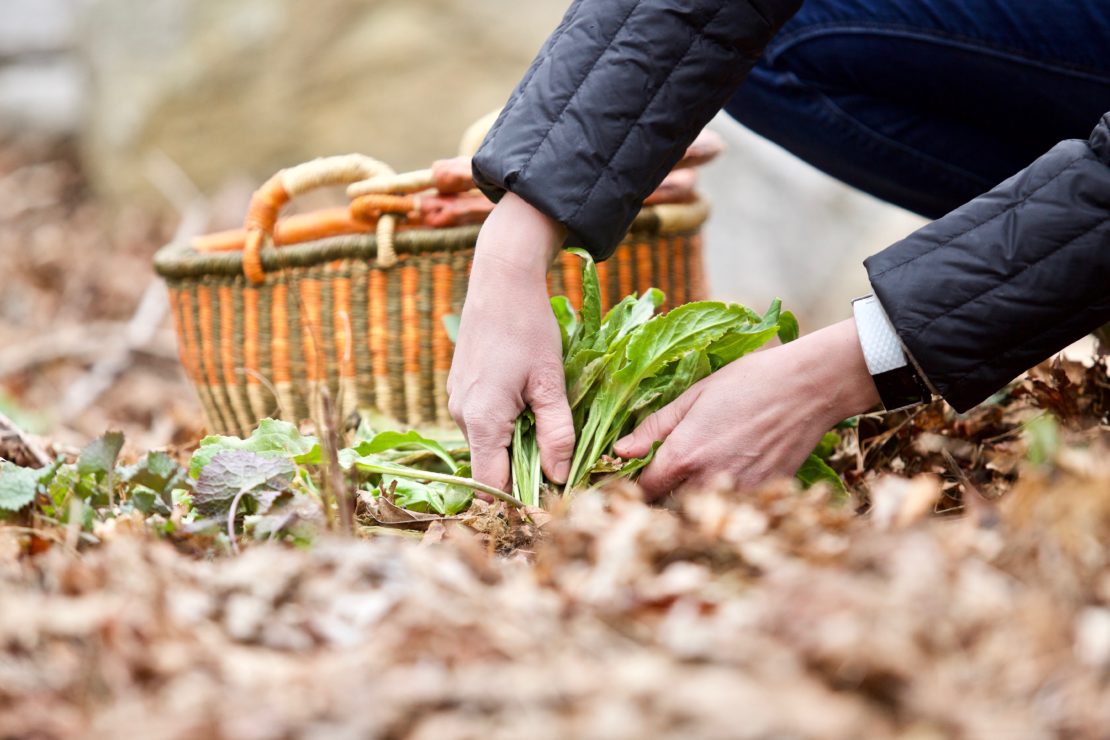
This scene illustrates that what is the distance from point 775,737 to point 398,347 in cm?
162

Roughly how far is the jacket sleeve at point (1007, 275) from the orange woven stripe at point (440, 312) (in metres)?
1.00

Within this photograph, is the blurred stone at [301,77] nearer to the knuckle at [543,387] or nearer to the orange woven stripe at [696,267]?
the orange woven stripe at [696,267]

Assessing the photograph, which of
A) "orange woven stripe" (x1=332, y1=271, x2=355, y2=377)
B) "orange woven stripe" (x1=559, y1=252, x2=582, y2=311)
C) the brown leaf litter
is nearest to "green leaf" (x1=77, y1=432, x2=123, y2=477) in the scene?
the brown leaf litter

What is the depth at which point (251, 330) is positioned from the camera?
87.3 inches

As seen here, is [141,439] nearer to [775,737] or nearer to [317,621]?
[317,621]

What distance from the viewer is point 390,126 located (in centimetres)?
540

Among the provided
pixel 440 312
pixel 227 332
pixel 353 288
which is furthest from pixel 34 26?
pixel 440 312

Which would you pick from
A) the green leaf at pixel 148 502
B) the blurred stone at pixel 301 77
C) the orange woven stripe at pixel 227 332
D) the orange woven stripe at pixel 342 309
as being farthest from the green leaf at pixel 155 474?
the blurred stone at pixel 301 77

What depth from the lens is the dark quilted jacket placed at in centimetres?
123

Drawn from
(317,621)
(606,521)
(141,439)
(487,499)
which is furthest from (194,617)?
(141,439)

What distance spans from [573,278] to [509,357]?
0.75 meters

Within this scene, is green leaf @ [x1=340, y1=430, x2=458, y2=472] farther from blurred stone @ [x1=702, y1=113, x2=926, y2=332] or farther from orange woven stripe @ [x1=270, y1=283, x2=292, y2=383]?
blurred stone @ [x1=702, y1=113, x2=926, y2=332]

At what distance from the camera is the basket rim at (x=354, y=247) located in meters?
2.07

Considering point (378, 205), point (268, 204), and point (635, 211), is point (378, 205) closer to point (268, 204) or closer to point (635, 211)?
point (268, 204)
